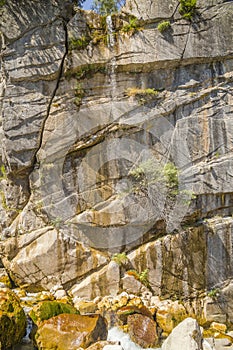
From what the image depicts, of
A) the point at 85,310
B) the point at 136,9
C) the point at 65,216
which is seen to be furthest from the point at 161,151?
the point at 85,310

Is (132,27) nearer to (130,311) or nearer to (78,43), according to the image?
(78,43)

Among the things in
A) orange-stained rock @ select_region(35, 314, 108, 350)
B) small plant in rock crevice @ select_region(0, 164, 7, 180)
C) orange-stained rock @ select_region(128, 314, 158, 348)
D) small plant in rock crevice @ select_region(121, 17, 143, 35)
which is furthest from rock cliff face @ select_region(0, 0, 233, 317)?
orange-stained rock @ select_region(35, 314, 108, 350)

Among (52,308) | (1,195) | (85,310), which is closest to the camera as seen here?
(52,308)

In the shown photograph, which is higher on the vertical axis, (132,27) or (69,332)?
(132,27)

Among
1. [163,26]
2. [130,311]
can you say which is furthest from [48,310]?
[163,26]

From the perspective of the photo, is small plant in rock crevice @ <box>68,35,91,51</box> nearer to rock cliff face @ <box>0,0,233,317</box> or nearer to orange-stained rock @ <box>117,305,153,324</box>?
rock cliff face @ <box>0,0,233,317</box>

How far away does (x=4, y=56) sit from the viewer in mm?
10086

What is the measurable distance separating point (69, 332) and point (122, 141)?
5.53 m

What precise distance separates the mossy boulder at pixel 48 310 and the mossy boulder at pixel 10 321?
620 millimetres

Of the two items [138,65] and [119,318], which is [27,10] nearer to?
[138,65]

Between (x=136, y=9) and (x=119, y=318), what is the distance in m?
9.09

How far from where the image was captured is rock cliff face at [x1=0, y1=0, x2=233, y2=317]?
31.9 feet

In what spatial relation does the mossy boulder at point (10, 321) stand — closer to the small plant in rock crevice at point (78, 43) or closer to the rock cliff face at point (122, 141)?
the rock cliff face at point (122, 141)

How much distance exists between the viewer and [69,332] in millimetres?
7207
